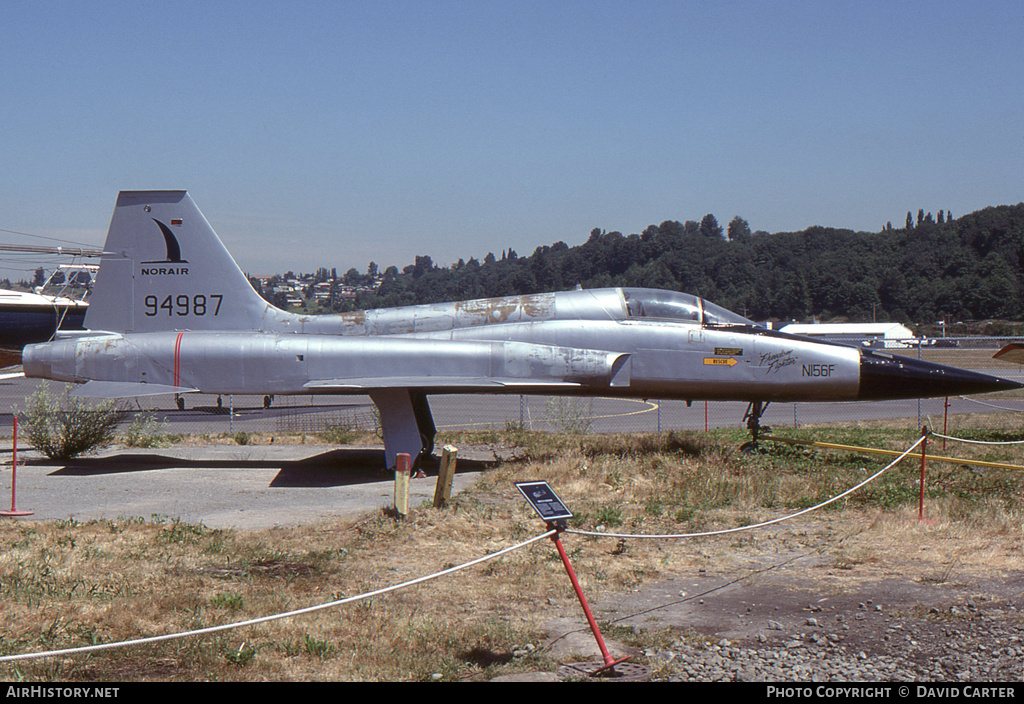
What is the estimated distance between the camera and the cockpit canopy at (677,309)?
45.3 feet

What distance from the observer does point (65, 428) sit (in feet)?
50.8

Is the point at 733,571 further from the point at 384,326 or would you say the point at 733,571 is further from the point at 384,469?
the point at 384,326

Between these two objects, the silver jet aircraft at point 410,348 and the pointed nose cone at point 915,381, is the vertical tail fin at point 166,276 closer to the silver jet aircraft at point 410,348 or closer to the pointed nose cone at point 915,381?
the silver jet aircraft at point 410,348

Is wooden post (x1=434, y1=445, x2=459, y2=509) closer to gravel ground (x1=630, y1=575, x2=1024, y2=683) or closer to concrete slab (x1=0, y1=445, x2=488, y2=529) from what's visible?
concrete slab (x1=0, y1=445, x2=488, y2=529)

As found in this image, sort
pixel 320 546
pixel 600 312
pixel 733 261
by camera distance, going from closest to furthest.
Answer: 1. pixel 320 546
2. pixel 600 312
3. pixel 733 261

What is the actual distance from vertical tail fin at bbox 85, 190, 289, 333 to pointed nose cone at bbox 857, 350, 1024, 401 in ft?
33.5

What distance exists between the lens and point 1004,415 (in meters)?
23.6

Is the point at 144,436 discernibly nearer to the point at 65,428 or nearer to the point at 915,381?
the point at 65,428


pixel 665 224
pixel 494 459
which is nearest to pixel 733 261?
pixel 665 224

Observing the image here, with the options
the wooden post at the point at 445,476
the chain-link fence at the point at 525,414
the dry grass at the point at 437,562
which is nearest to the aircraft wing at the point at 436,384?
the dry grass at the point at 437,562

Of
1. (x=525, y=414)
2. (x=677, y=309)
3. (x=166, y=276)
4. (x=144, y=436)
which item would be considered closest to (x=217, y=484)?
(x=166, y=276)

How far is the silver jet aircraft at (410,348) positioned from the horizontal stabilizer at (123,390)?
0.04m

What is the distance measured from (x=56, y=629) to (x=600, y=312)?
9577mm

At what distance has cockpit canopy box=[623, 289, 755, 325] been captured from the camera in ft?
45.3
